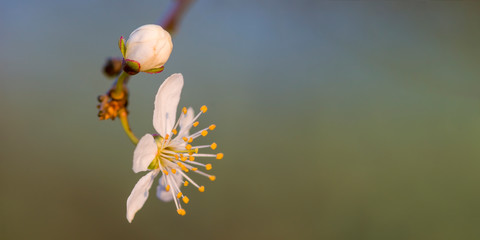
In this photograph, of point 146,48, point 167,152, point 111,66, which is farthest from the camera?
point 111,66

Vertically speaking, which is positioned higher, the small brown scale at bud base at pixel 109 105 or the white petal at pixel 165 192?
the small brown scale at bud base at pixel 109 105

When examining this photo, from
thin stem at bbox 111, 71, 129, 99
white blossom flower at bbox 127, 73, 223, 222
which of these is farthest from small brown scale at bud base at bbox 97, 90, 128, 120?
white blossom flower at bbox 127, 73, 223, 222

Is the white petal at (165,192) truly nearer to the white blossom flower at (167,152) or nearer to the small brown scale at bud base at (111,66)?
the white blossom flower at (167,152)

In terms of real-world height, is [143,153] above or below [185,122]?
below

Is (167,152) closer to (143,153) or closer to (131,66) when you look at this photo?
(143,153)

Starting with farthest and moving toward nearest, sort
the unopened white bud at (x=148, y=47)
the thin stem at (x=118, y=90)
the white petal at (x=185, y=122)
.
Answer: the white petal at (x=185, y=122) < the thin stem at (x=118, y=90) < the unopened white bud at (x=148, y=47)

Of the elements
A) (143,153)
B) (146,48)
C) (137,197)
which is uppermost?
(146,48)

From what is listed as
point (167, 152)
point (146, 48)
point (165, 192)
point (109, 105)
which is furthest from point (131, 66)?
point (165, 192)

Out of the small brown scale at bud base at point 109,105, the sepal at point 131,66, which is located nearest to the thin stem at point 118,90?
the small brown scale at bud base at point 109,105
